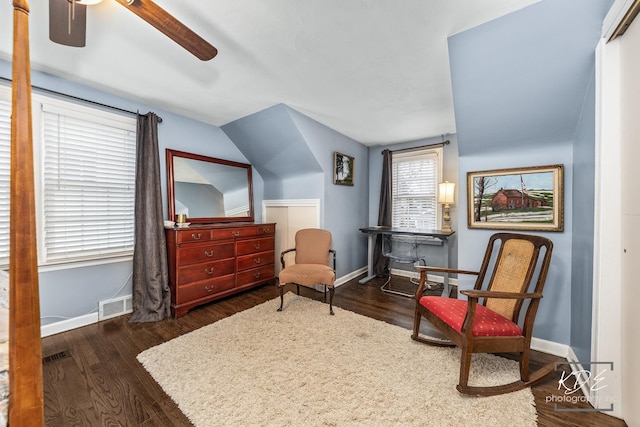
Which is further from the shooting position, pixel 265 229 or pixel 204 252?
pixel 265 229

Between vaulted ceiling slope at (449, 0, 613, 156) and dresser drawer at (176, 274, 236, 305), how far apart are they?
303 centimetres

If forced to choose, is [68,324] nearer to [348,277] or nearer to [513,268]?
[348,277]

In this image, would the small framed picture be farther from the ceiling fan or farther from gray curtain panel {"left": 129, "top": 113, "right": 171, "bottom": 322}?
the ceiling fan

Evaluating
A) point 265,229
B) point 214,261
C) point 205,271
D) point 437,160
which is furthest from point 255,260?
point 437,160

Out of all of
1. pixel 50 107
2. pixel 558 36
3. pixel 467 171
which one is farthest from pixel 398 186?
pixel 50 107

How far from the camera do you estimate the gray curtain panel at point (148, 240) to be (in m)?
2.60

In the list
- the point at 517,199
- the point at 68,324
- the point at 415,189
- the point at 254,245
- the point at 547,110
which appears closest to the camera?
the point at 547,110

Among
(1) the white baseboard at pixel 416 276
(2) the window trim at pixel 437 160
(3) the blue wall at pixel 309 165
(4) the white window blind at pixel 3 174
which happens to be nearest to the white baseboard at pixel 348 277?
(3) the blue wall at pixel 309 165

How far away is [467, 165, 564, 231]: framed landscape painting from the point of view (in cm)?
209

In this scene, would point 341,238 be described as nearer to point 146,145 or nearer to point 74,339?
point 146,145

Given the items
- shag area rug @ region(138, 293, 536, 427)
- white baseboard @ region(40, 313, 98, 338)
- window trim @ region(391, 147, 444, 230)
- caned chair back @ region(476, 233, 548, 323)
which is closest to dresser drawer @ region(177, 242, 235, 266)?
shag area rug @ region(138, 293, 536, 427)

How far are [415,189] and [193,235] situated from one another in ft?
10.9

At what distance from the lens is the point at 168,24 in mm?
1230

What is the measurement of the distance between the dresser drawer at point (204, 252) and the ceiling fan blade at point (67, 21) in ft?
6.22
